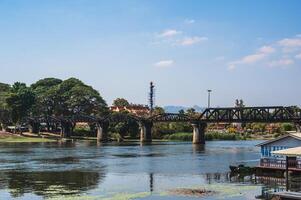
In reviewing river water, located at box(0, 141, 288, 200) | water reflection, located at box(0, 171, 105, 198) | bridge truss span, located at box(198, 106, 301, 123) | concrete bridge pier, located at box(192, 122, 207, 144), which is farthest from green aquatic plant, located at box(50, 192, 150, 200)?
concrete bridge pier, located at box(192, 122, 207, 144)

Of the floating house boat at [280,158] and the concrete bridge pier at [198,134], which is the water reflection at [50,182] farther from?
the concrete bridge pier at [198,134]

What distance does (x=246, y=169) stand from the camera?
76125mm

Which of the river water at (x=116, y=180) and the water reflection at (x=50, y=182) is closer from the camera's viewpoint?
the river water at (x=116, y=180)

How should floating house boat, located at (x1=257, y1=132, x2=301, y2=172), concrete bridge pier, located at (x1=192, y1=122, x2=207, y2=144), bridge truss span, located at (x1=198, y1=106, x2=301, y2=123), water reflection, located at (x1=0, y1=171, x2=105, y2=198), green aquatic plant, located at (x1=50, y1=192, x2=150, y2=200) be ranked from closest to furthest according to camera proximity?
green aquatic plant, located at (x1=50, y1=192, x2=150, y2=200) → water reflection, located at (x1=0, y1=171, x2=105, y2=198) → floating house boat, located at (x1=257, y1=132, x2=301, y2=172) → bridge truss span, located at (x1=198, y1=106, x2=301, y2=123) → concrete bridge pier, located at (x1=192, y1=122, x2=207, y2=144)

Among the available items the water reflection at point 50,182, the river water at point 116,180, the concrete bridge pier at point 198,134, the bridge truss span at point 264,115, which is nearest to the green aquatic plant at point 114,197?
the river water at point 116,180

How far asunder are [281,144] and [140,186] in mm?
25123

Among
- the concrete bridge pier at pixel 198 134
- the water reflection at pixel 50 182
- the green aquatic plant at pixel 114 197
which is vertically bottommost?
the green aquatic plant at pixel 114 197

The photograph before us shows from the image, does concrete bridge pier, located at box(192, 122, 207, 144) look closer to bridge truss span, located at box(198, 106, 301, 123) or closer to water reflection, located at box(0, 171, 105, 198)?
bridge truss span, located at box(198, 106, 301, 123)

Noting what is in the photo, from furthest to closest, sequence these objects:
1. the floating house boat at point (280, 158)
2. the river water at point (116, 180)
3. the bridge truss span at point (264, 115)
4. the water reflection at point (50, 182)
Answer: the bridge truss span at point (264, 115)
the floating house boat at point (280, 158)
the water reflection at point (50, 182)
the river water at point (116, 180)

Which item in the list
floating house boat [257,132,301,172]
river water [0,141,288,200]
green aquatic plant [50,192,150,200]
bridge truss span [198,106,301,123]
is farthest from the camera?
bridge truss span [198,106,301,123]

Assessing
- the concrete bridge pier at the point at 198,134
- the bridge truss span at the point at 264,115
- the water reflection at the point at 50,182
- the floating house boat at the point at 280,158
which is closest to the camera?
the water reflection at the point at 50,182

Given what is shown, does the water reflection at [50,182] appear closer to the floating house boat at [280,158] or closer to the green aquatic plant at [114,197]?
the green aquatic plant at [114,197]

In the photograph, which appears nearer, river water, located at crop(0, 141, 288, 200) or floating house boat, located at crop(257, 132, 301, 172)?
river water, located at crop(0, 141, 288, 200)

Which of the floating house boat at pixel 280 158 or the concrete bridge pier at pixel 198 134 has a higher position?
the concrete bridge pier at pixel 198 134
